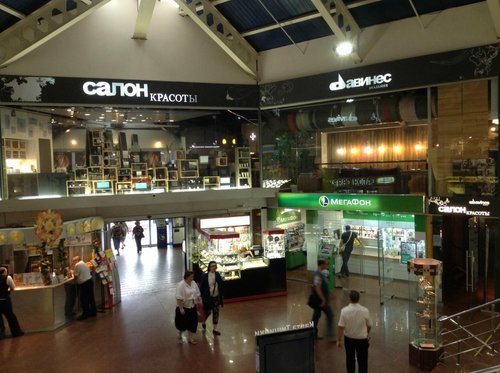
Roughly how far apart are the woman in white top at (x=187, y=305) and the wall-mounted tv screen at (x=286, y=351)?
2.93 metres

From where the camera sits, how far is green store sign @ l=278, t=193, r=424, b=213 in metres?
11.6

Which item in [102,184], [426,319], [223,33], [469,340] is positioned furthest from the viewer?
[223,33]

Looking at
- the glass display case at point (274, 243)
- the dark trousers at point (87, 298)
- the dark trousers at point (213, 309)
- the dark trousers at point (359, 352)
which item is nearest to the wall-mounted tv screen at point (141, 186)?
the dark trousers at point (87, 298)

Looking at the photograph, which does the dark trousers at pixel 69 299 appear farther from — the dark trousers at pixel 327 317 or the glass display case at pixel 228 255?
the dark trousers at pixel 327 317

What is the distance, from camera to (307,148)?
576 inches

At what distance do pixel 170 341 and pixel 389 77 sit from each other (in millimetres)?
8380

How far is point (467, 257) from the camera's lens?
11.1 metres

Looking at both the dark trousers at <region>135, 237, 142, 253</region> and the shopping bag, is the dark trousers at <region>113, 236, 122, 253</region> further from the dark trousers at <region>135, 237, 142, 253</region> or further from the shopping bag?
the shopping bag

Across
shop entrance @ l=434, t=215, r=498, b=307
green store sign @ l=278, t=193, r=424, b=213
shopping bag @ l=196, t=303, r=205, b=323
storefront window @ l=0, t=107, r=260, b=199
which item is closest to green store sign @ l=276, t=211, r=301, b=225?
green store sign @ l=278, t=193, r=424, b=213

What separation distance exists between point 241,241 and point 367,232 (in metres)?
4.16

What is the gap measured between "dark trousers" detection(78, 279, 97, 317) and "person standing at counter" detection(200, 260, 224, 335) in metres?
3.03

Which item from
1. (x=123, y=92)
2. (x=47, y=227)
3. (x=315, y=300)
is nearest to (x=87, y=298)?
(x=47, y=227)

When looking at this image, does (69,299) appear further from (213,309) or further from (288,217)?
(288,217)

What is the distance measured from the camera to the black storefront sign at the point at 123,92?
1190 centimetres
